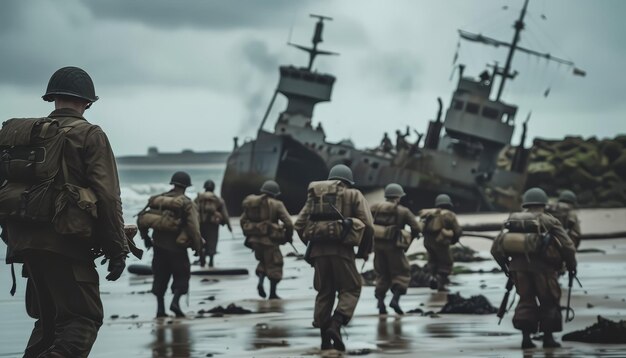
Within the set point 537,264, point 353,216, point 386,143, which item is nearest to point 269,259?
point 353,216

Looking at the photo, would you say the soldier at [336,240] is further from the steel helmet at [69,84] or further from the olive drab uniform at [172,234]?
the steel helmet at [69,84]

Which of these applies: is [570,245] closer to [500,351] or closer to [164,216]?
[500,351]

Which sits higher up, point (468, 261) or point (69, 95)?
point (69, 95)

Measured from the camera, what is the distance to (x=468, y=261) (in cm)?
2669

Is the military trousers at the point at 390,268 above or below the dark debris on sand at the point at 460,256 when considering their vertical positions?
above

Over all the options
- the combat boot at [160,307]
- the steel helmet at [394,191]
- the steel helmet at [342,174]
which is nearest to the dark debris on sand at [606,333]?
the steel helmet at [342,174]

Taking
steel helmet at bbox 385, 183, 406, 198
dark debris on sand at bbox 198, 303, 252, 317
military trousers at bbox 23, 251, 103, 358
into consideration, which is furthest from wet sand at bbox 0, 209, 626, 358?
military trousers at bbox 23, 251, 103, 358

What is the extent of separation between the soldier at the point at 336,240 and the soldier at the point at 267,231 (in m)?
6.47

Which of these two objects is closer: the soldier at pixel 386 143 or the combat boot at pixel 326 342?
the combat boot at pixel 326 342

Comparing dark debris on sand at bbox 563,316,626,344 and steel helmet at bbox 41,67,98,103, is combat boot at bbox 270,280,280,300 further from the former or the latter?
steel helmet at bbox 41,67,98,103

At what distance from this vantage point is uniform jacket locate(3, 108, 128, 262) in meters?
7.16

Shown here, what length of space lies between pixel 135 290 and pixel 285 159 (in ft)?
144

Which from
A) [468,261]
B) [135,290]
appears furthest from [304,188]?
[135,290]

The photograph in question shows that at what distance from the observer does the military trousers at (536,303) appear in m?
11.9
